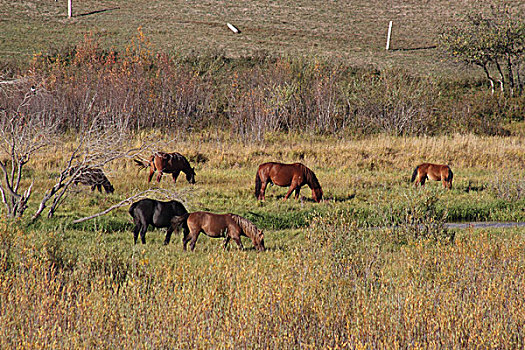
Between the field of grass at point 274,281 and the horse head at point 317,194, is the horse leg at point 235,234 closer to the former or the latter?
the field of grass at point 274,281

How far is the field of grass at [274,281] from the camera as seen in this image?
484 cm

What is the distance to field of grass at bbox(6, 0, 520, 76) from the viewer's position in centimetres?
5000

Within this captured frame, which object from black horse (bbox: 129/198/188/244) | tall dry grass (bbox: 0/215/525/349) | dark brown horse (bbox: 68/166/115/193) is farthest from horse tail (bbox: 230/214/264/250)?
dark brown horse (bbox: 68/166/115/193)

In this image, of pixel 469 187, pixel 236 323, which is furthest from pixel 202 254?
pixel 469 187

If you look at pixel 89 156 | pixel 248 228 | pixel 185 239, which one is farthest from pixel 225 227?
pixel 89 156

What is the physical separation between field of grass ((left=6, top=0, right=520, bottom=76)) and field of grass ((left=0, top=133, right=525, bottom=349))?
33.7 m

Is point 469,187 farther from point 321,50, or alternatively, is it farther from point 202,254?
point 321,50

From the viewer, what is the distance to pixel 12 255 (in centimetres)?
764

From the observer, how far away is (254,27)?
62.2 metres

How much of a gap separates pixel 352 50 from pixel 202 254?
48.6 m

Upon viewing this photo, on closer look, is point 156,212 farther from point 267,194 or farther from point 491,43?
point 491,43

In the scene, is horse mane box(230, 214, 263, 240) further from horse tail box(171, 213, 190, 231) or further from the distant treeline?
the distant treeline

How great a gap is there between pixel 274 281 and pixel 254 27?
5937 cm

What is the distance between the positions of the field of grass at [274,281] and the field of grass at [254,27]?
3370 centimetres
